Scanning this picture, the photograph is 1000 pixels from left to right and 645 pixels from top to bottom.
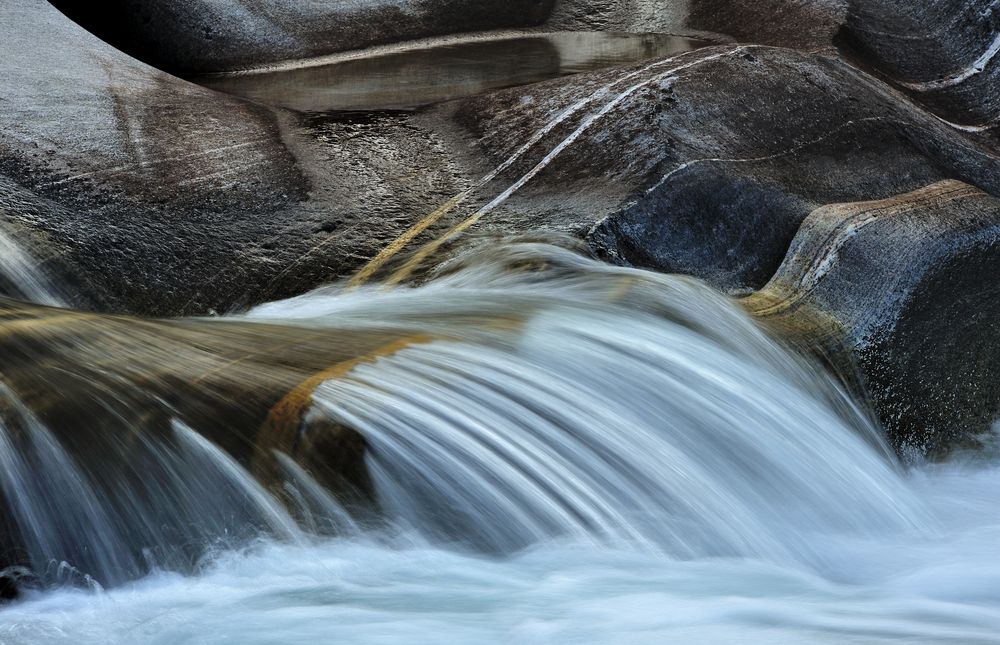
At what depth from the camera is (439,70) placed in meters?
6.11

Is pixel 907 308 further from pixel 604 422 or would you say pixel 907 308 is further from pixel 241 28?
pixel 241 28

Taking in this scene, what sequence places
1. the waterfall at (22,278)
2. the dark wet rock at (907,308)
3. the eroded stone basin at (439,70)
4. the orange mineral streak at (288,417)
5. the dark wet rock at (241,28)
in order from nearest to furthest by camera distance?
the orange mineral streak at (288,417) < the waterfall at (22,278) < the dark wet rock at (907,308) < the eroded stone basin at (439,70) < the dark wet rock at (241,28)

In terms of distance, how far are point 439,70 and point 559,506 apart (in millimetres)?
3823

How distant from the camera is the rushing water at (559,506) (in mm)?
2342

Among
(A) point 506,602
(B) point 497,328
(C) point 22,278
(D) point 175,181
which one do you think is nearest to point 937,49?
(B) point 497,328

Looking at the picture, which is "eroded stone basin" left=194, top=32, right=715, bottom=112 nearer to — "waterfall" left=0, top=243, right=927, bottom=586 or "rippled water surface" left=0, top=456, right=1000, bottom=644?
"waterfall" left=0, top=243, right=927, bottom=586

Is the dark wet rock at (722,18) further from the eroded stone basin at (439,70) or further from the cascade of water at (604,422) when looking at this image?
the cascade of water at (604,422)

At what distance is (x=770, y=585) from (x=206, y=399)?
1.41m

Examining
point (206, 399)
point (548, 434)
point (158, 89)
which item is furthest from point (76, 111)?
point (548, 434)

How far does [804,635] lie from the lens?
2.38 metres

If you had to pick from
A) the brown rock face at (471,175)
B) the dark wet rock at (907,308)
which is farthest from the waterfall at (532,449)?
the brown rock face at (471,175)

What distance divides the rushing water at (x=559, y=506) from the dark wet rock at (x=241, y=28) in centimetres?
311

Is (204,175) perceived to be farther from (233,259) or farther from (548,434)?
(548,434)

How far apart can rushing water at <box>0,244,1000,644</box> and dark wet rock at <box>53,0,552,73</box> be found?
3105mm
